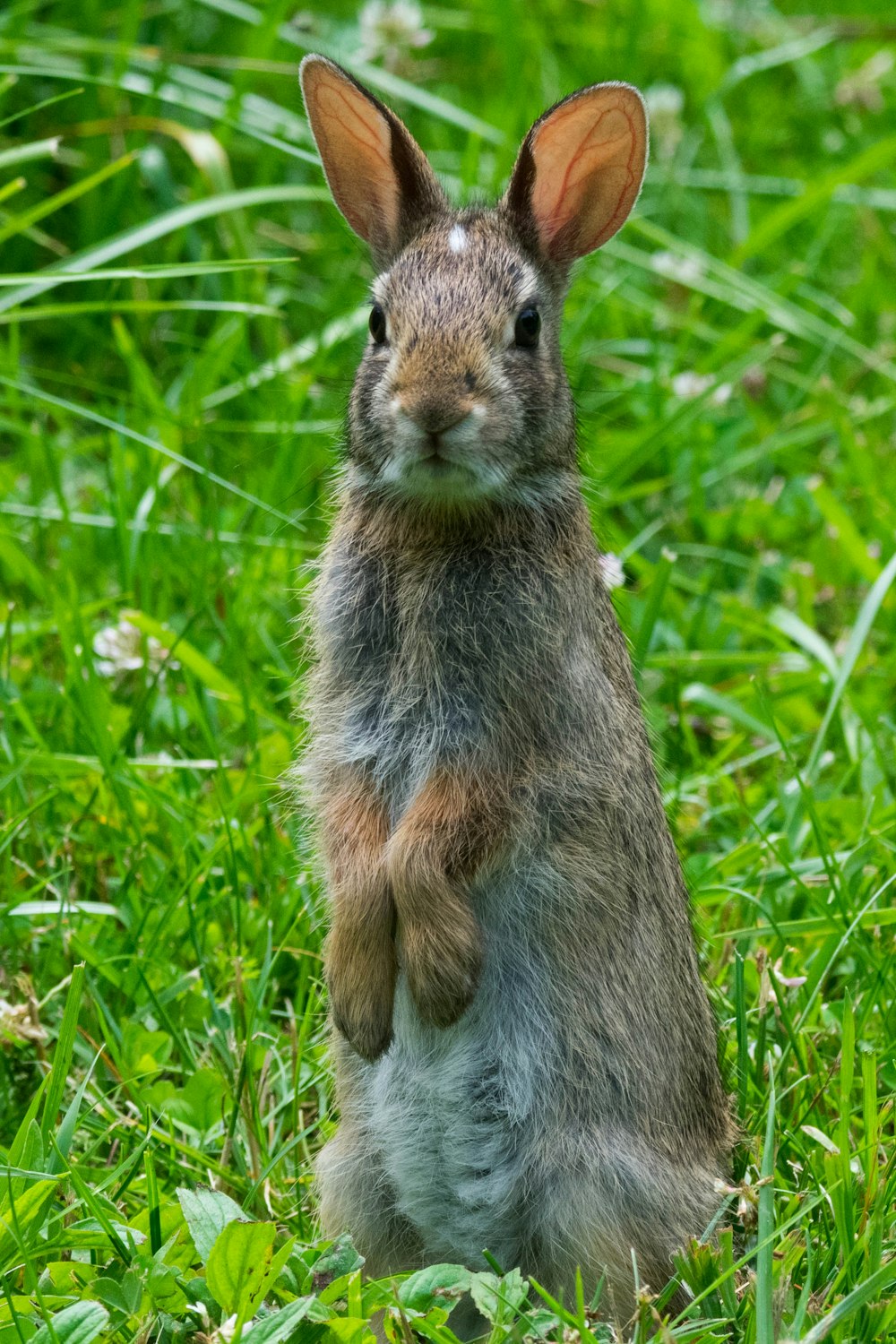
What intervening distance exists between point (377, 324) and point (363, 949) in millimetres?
1253

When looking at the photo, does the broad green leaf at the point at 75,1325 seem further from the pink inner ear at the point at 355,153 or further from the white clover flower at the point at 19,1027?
the pink inner ear at the point at 355,153

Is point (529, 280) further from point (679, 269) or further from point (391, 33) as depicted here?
point (391, 33)

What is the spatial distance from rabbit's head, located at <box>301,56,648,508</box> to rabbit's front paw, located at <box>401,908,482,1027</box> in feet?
2.65

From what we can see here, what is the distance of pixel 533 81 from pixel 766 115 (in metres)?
1.39

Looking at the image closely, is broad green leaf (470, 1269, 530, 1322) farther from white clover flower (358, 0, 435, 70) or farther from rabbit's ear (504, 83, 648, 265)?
white clover flower (358, 0, 435, 70)

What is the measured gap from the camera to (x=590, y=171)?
4059mm

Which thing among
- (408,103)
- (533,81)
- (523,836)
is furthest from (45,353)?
(523,836)

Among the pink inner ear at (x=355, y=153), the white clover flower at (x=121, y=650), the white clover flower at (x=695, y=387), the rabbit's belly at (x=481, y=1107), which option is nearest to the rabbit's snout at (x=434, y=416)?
the pink inner ear at (x=355, y=153)

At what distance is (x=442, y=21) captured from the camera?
8.58 metres

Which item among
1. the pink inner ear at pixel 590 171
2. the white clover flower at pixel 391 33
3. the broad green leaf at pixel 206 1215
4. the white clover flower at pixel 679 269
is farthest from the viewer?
the white clover flower at pixel 391 33

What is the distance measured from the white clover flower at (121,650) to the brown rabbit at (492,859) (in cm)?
136

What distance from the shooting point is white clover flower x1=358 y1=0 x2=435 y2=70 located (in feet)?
25.2

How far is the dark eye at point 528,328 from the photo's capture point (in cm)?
376

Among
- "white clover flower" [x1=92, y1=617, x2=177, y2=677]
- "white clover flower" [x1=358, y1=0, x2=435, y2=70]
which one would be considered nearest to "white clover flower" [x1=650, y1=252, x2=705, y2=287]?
"white clover flower" [x1=358, y1=0, x2=435, y2=70]
